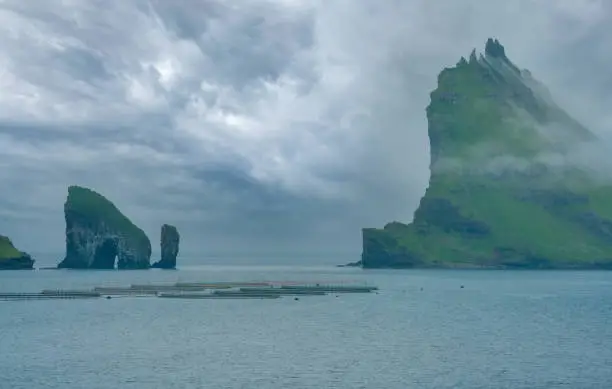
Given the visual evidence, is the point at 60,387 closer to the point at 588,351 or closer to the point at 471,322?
the point at 588,351

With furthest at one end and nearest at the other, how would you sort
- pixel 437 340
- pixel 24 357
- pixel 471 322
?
pixel 471 322, pixel 437 340, pixel 24 357

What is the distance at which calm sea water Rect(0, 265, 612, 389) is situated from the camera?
265ft

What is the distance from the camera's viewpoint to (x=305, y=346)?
346 feet

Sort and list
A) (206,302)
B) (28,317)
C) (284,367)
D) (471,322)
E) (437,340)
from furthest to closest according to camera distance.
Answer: (206,302) < (28,317) < (471,322) < (437,340) < (284,367)

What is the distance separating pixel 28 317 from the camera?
153250mm

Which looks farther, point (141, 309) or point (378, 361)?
point (141, 309)

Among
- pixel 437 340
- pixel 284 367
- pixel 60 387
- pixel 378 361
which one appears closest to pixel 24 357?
pixel 60 387

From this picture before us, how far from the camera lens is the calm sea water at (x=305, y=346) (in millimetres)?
80812

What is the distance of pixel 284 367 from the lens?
3457 inches

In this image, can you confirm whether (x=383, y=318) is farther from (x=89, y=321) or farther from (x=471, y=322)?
(x=89, y=321)

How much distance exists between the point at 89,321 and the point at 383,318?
4986 cm

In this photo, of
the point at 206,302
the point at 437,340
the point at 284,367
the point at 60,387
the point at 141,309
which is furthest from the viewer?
the point at 206,302

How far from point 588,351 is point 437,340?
65.0 ft

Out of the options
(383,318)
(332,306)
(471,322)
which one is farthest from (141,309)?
(471,322)
